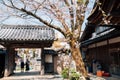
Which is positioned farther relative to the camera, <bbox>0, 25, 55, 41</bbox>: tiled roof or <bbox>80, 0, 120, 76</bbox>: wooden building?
<bbox>0, 25, 55, 41</bbox>: tiled roof

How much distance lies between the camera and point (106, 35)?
1294cm

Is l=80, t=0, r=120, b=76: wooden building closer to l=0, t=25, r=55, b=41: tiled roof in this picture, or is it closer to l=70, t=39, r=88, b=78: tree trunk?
l=70, t=39, r=88, b=78: tree trunk

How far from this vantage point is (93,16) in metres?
8.26

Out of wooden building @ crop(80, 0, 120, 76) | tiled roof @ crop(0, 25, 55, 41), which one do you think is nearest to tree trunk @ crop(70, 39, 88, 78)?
wooden building @ crop(80, 0, 120, 76)

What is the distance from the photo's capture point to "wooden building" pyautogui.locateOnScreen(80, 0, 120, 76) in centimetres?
703

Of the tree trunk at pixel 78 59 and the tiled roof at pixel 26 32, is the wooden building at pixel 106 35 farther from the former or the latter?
the tiled roof at pixel 26 32

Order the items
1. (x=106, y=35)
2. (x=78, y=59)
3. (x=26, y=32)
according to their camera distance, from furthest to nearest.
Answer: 1. (x=26, y=32)
2. (x=106, y=35)
3. (x=78, y=59)

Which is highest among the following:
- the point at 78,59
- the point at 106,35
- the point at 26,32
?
the point at 26,32

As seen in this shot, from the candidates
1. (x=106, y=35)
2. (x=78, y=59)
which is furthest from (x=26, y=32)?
(x=78, y=59)

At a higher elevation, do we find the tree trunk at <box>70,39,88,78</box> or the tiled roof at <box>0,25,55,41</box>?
the tiled roof at <box>0,25,55,41</box>

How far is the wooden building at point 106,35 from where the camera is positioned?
7.03 m

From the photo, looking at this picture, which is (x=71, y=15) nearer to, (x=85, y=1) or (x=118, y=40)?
(x=85, y=1)

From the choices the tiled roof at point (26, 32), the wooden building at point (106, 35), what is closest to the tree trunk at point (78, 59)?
the wooden building at point (106, 35)

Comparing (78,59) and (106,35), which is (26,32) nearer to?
(106,35)
